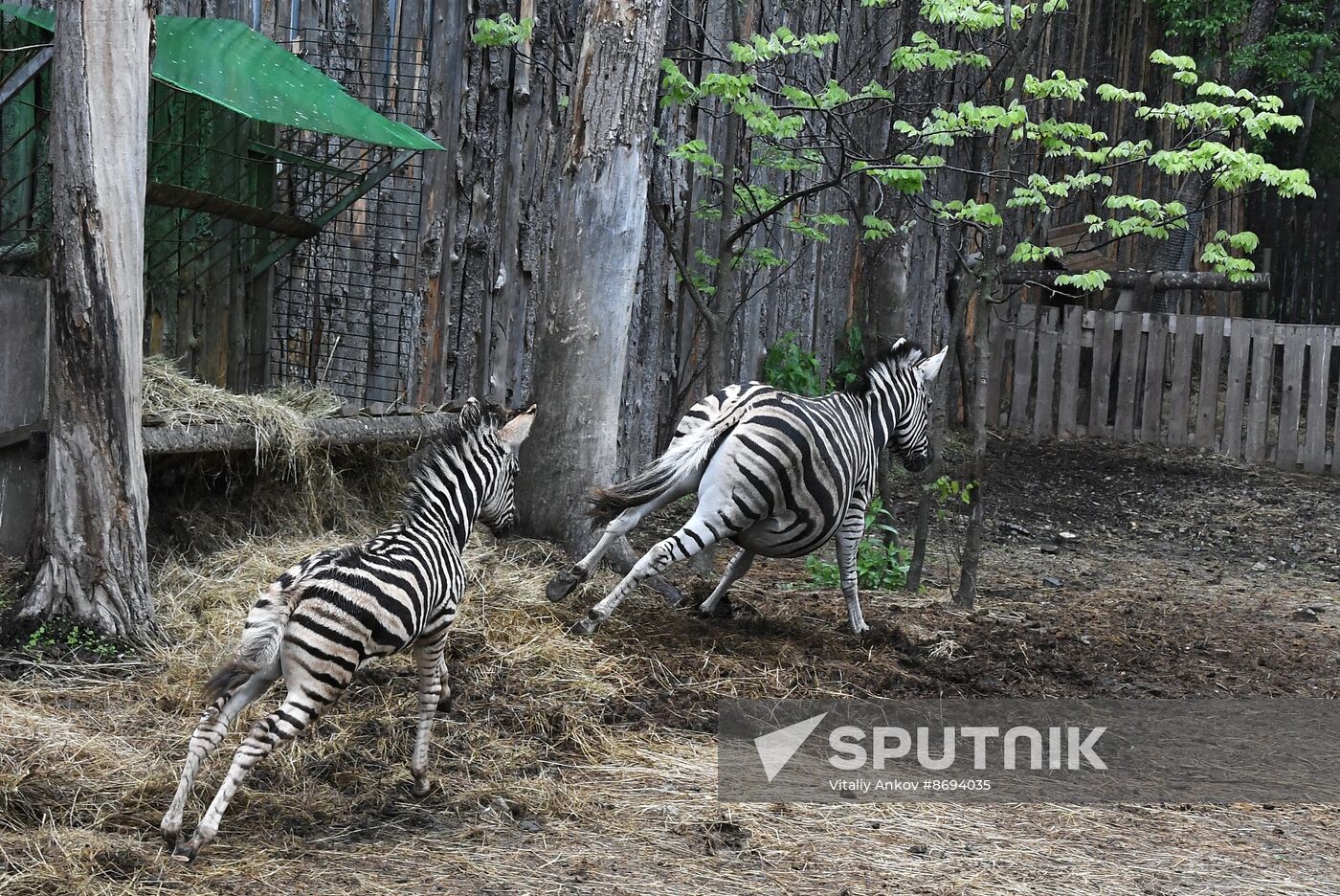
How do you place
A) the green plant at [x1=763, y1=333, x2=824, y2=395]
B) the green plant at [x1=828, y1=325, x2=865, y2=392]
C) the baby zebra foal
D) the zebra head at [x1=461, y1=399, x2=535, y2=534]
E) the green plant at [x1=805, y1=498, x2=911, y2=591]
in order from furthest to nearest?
the green plant at [x1=828, y1=325, x2=865, y2=392]
the green plant at [x1=763, y1=333, x2=824, y2=395]
the green plant at [x1=805, y1=498, x2=911, y2=591]
the zebra head at [x1=461, y1=399, x2=535, y2=534]
the baby zebra foal

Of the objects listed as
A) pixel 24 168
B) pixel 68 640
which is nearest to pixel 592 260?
pixel 24 168

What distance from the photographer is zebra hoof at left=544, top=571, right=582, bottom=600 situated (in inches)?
245

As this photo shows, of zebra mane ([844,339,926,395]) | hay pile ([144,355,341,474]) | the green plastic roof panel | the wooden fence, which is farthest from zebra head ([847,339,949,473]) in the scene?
the wooden fence

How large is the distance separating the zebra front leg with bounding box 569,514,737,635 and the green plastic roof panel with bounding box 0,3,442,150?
2603mm

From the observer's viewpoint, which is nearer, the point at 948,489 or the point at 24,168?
the point at 24,168

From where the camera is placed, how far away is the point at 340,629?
416 centimetres

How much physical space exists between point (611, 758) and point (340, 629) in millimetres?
1446

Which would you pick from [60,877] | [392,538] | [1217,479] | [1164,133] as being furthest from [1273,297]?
[60,877]

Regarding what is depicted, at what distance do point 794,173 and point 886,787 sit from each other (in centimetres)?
620

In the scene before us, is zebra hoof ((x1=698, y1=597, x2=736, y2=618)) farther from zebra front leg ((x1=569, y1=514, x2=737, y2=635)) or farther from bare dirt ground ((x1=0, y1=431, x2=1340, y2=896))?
zebra front leg ((x1=569, y1=514, x2=737, y2=635))

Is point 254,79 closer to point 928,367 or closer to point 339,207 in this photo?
point 339,207

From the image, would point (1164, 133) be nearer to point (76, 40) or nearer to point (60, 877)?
point (76, 40)

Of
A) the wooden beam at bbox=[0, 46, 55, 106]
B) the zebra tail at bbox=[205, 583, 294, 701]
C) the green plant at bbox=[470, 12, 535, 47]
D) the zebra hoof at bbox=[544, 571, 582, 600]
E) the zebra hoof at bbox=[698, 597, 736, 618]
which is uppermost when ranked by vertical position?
the green plant at bbox=[470, 12, 535, 47]

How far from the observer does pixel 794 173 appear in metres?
10.2
